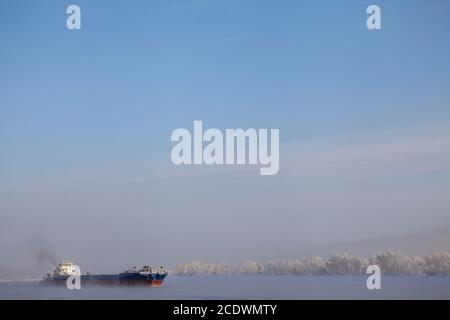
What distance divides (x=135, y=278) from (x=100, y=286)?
16.7 feet

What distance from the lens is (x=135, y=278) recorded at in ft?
192

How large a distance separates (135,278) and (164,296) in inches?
399
